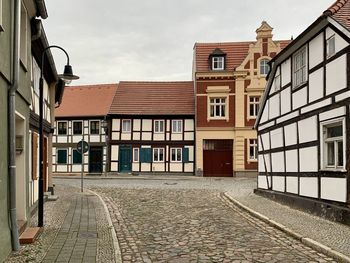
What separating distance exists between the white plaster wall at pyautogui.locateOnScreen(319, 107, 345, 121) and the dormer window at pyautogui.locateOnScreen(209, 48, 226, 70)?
80.2 feet

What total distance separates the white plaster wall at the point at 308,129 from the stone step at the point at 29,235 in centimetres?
768

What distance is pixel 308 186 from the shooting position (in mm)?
13281

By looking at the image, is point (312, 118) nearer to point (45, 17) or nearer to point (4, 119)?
point (45, 17)

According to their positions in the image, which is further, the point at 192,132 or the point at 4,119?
the point at 192,132

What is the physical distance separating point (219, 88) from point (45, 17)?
26006mm

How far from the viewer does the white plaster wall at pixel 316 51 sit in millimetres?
12482

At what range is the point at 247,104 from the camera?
35.7 meters

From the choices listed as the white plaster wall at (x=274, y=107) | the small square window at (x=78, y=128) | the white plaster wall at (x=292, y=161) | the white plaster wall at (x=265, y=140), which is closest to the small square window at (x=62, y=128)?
the small square window at (x=78, y=128)

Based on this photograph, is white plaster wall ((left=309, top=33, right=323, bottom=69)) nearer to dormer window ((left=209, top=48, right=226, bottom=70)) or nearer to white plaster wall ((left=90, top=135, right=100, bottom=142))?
dormer window ((left=209, top=48, right=226, bottom=70))

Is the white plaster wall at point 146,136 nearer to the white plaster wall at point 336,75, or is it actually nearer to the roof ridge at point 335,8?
the roof ridge at point 335,8

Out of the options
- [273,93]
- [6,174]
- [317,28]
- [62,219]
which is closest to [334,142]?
[317,28]

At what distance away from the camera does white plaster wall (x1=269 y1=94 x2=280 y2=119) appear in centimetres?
1642

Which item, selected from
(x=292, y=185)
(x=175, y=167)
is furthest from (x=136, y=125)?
(x=292, y=185)

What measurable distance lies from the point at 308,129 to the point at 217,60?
78.1ft
